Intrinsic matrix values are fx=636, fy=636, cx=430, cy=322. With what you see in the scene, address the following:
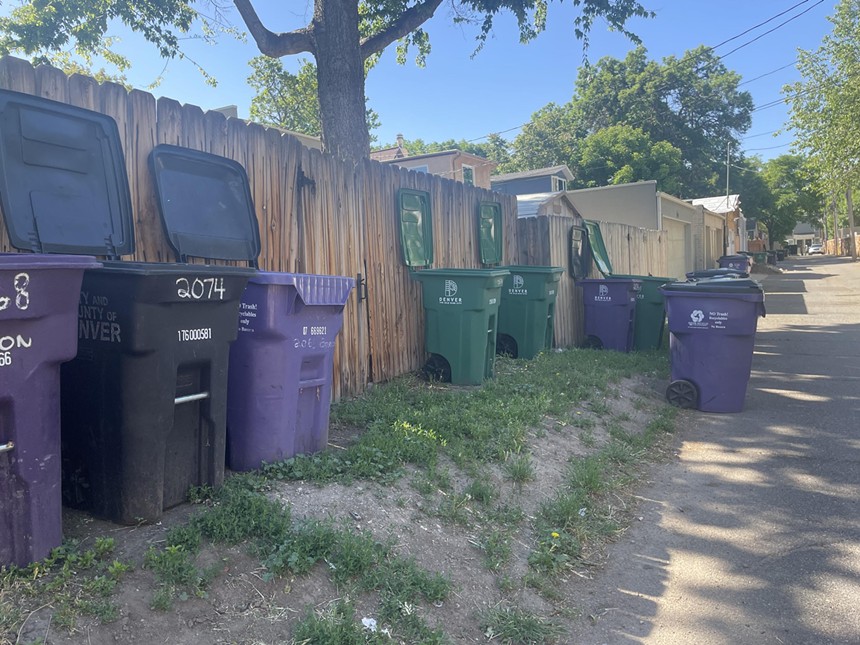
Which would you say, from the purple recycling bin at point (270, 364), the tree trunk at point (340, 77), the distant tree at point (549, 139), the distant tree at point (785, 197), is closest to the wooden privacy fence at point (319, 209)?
the purple recycling bin at point (270, 364)

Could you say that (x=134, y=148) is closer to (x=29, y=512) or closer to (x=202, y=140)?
(x=202, y=140)

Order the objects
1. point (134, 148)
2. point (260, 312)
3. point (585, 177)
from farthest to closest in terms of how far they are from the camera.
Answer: point (585, 177), point (134, 148), point (260, 312)

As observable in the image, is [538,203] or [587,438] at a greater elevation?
[538,203]

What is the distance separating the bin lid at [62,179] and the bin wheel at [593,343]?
7.80 meters

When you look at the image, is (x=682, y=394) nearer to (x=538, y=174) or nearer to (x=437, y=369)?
(x=437, y=369)

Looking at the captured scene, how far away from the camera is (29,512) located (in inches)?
101

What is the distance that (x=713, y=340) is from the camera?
274 inches

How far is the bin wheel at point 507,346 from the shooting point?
28.2 feet

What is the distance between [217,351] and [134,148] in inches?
67.5

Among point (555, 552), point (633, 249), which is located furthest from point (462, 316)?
point (633, 249)

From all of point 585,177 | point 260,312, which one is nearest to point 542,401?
point 260,312

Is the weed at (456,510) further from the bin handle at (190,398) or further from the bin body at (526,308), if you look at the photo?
the bin body at (526,308)

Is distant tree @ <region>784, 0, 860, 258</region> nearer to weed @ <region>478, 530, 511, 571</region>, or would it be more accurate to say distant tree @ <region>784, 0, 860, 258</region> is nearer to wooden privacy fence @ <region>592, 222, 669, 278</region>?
wooden privacy fence @ <region>592, 222, 669, 278</region>

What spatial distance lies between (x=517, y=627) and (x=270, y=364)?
6.60 ft
